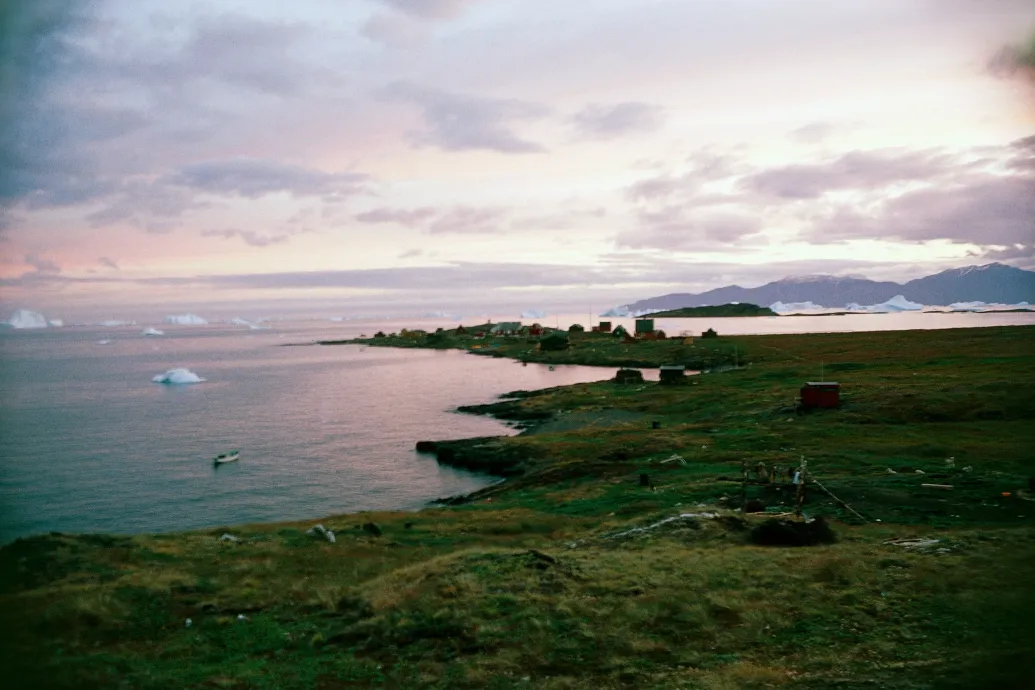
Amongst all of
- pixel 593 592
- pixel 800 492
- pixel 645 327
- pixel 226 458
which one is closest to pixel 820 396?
pixel 800 492

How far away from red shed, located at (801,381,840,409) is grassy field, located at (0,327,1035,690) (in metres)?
11.7

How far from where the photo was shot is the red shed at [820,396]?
41469 mm

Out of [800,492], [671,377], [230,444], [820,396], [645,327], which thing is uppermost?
[645,327]

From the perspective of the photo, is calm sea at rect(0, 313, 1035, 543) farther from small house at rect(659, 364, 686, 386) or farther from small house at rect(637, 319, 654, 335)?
small house at rect(637, 319, 654, 335)

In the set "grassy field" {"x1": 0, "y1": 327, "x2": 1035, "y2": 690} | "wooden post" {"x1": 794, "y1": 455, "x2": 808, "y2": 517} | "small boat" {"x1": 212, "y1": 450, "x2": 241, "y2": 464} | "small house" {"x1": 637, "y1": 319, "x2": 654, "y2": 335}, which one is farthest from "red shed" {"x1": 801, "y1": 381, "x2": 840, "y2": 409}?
"small house" {"x1": 637, "y1": 319, "x2": 654, "y2": 335}

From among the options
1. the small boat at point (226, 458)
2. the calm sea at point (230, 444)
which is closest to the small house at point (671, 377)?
the calm sea at point (230, 444)

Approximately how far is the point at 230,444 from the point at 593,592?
5079 centimetres

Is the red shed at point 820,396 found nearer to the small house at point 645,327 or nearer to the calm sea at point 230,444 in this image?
the calm sea at point 230,444

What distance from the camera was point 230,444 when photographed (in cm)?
5575

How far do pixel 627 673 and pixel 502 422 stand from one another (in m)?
52.3

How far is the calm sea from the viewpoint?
35.6m

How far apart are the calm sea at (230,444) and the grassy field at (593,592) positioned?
16.5 ft

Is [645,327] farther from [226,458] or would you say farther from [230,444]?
Answer: [226,458]

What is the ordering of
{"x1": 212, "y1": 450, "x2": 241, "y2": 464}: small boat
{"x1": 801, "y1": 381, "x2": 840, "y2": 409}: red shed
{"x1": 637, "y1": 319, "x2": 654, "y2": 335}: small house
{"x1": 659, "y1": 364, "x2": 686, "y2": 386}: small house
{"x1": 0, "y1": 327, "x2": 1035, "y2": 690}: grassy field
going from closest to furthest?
{"x1": 0, "y1": 327, "x2": 1035, "y2": 690}: grassy field, {"x1": 801, "y1": 381, "x2": 840, "y2": 409}: red shed, {"x1": 212, "y1": 450, "x2": 241, "y2": 464}: small boat, {"x1": 659, "y1": 364, "x2": 686, "y2": 386}: small house, {"x1": 637, "y1": 319, "x2": 654, "y2": 335}: small house
